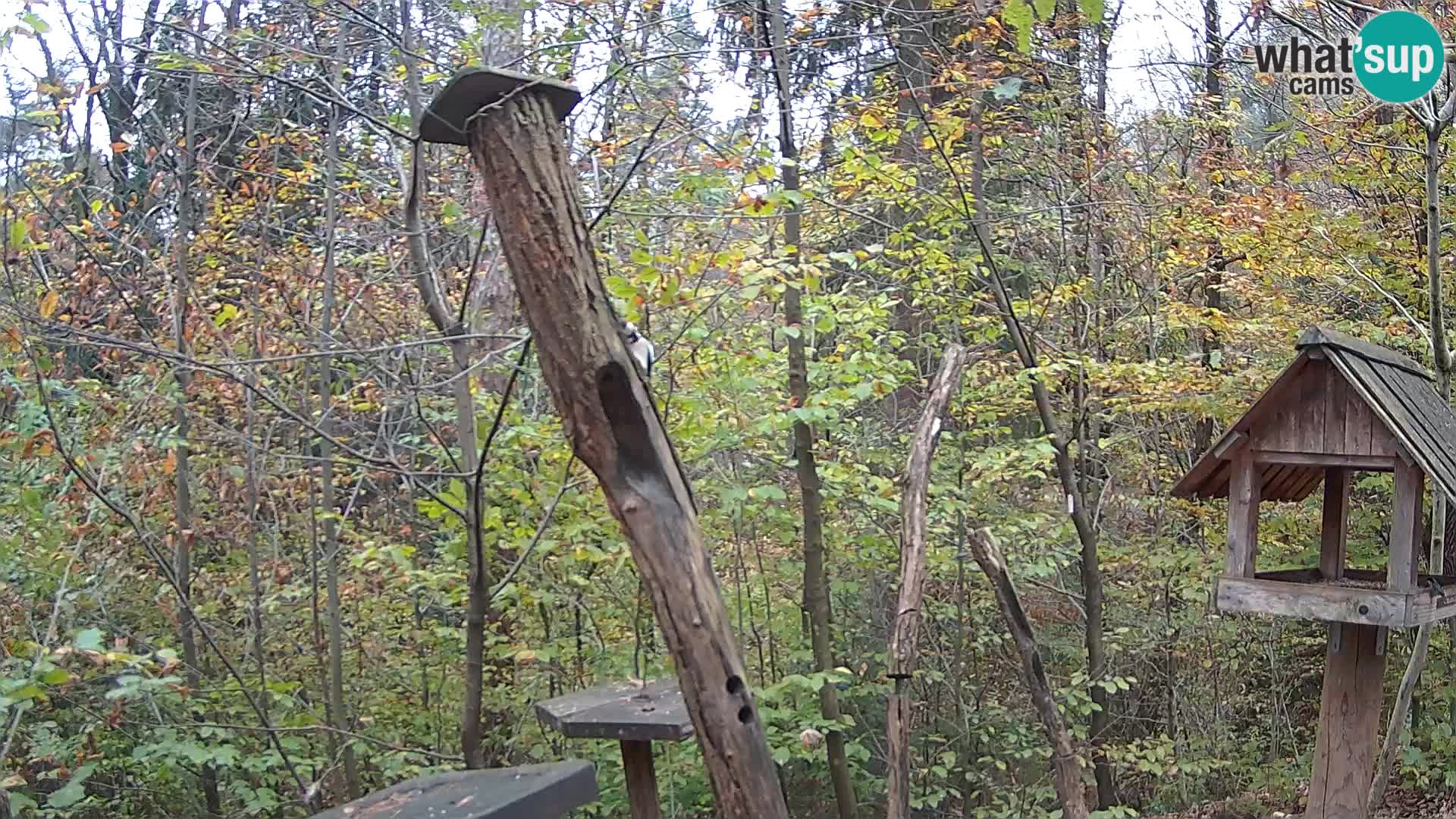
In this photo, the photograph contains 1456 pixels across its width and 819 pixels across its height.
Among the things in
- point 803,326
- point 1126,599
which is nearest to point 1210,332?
point 1126,599

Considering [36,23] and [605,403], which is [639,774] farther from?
[36,23]

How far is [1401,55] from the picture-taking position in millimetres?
4102

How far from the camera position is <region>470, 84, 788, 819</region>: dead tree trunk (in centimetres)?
222

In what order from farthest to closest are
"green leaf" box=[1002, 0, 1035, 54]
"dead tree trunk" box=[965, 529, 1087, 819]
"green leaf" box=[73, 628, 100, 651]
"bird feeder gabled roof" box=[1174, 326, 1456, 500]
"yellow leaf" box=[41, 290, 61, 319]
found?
"yellow leaf" box=[41, 290, 61, 319]
"dead tree trunk" box=[965, 529, 1087, 819]
"bird feeder gabled roof" box=[1174, 326, 1456, 500]
"green leaf" box=[73, 628, 100, 651]
"green leaf" box=[1002, 0, 1035, 54]

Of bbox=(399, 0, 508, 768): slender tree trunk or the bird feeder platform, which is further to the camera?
bbox=(399, 0, 508, 768): slender tree trunk

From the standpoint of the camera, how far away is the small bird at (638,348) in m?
2.34

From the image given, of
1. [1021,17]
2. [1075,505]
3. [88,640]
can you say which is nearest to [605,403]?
[1021,17]

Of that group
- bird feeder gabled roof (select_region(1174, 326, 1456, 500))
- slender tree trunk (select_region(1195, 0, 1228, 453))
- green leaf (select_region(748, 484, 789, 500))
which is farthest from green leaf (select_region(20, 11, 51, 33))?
slender tree trunk (select_region(1195, 0, 1228, 453))

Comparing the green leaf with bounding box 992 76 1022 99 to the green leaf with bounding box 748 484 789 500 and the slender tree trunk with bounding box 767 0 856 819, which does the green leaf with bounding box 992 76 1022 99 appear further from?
the green leaf with bounding box 748 484 789 500

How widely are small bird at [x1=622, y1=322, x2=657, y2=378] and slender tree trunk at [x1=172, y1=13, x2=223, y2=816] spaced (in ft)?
9.27

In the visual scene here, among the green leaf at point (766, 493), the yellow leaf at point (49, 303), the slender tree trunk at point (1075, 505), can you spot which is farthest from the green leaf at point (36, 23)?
the slender tree trunk at point (1075, 505)

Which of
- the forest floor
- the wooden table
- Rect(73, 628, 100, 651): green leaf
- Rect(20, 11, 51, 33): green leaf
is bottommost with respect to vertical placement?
A: the forest floor

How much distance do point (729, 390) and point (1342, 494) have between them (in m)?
2.73

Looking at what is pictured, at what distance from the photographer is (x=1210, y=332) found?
656 centimetres
